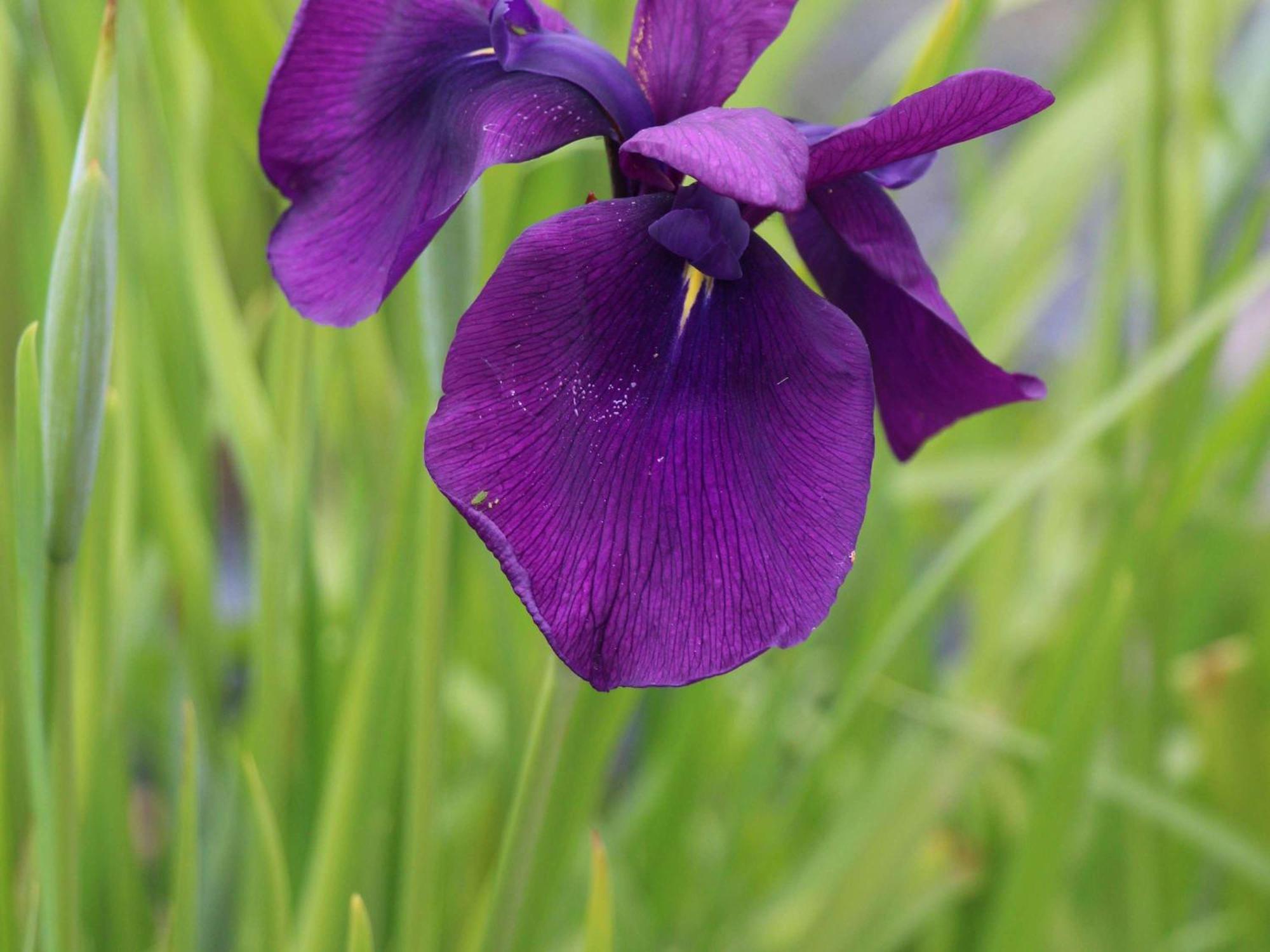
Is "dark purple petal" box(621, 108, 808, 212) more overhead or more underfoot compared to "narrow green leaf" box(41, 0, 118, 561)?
more overhead

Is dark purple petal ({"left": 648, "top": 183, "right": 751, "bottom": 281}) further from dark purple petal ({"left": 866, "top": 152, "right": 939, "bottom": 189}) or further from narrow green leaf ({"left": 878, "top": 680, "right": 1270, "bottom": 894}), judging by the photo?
narrow green leaf ({"left": 878, "top": 680, "right": 1270, "bottom": 894})

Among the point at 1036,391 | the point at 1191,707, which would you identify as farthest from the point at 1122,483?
the point at 1036,391

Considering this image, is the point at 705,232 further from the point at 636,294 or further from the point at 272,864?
the point at 272,864

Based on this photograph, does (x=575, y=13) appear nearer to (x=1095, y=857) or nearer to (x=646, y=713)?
(x=646, y=713)

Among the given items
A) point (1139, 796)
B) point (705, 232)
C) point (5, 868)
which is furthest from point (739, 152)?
point (1139, 796)

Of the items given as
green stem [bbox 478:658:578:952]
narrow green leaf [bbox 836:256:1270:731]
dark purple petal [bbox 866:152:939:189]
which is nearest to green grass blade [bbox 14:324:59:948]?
green stem [bbox 478:658:578:952]
